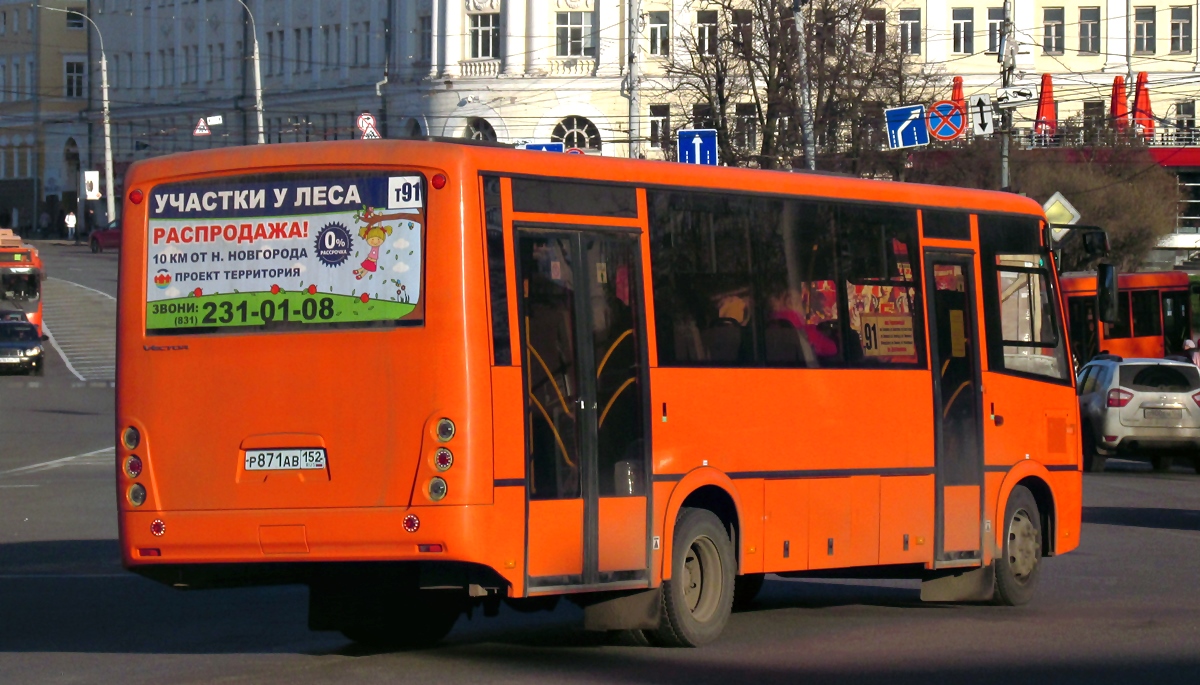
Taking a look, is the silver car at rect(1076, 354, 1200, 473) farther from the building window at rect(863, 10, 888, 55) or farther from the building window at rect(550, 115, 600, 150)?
the building window at rect(550, 115, 600, 150)

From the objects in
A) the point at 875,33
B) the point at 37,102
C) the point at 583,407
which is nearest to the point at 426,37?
the point at 875,33

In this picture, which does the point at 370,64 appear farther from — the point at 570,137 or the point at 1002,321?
the point at 1002,321

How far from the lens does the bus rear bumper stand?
8.98m

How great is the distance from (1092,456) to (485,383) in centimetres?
2004

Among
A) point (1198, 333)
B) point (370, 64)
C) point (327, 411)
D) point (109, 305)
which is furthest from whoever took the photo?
point (370, 64)

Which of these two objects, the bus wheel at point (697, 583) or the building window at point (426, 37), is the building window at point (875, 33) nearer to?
the building window at point (426, 37)

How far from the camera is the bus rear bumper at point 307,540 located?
898 centimetres

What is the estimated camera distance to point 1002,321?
1307 cm

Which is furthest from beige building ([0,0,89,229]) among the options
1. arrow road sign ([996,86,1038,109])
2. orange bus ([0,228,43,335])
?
arrow road sign ([996,86,1038,109])

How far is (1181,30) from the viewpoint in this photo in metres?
81.6

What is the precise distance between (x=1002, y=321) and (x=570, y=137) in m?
65.8

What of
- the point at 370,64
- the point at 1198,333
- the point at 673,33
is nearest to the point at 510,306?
the point at 1198,333

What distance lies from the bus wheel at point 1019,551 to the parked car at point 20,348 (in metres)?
46.2

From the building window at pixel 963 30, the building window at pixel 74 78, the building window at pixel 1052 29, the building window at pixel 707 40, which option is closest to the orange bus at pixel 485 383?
the building window at pixel 707 40
